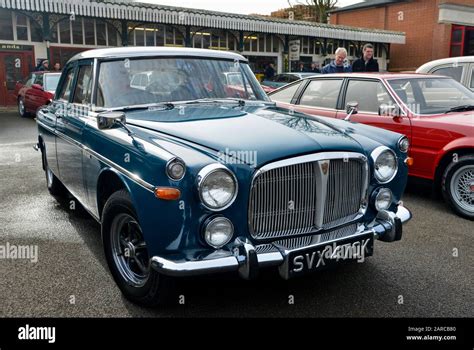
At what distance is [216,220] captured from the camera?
2.69 meters

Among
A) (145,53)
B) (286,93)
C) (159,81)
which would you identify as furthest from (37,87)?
(159,81)

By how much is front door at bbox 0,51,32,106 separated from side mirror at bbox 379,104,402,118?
1615 centimetres

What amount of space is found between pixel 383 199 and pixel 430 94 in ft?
10.6

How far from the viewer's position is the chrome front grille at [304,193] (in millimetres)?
2805

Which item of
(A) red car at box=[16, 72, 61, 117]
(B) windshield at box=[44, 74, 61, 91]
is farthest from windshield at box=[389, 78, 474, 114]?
(B) windshield at box=[44, 74, 61, 91]

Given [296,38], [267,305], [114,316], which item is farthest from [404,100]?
[296,38]

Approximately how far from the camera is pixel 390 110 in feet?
19.2

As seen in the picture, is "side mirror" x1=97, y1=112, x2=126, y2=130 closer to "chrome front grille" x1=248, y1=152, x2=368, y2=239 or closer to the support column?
"chrome front grille" x1=248, y1=152, x2=368, y2=239

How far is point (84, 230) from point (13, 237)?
664 mm

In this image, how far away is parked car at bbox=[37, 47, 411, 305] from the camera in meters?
2.67

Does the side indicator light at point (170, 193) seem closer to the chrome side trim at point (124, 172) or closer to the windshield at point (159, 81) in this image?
the chrome side trim at point (124, 172)

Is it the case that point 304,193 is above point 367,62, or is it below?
below

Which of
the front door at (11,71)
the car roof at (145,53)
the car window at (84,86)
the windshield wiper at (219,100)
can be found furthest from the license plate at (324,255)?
the front door at (11,71)

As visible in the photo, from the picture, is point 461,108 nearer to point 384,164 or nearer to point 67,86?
point 384,164
